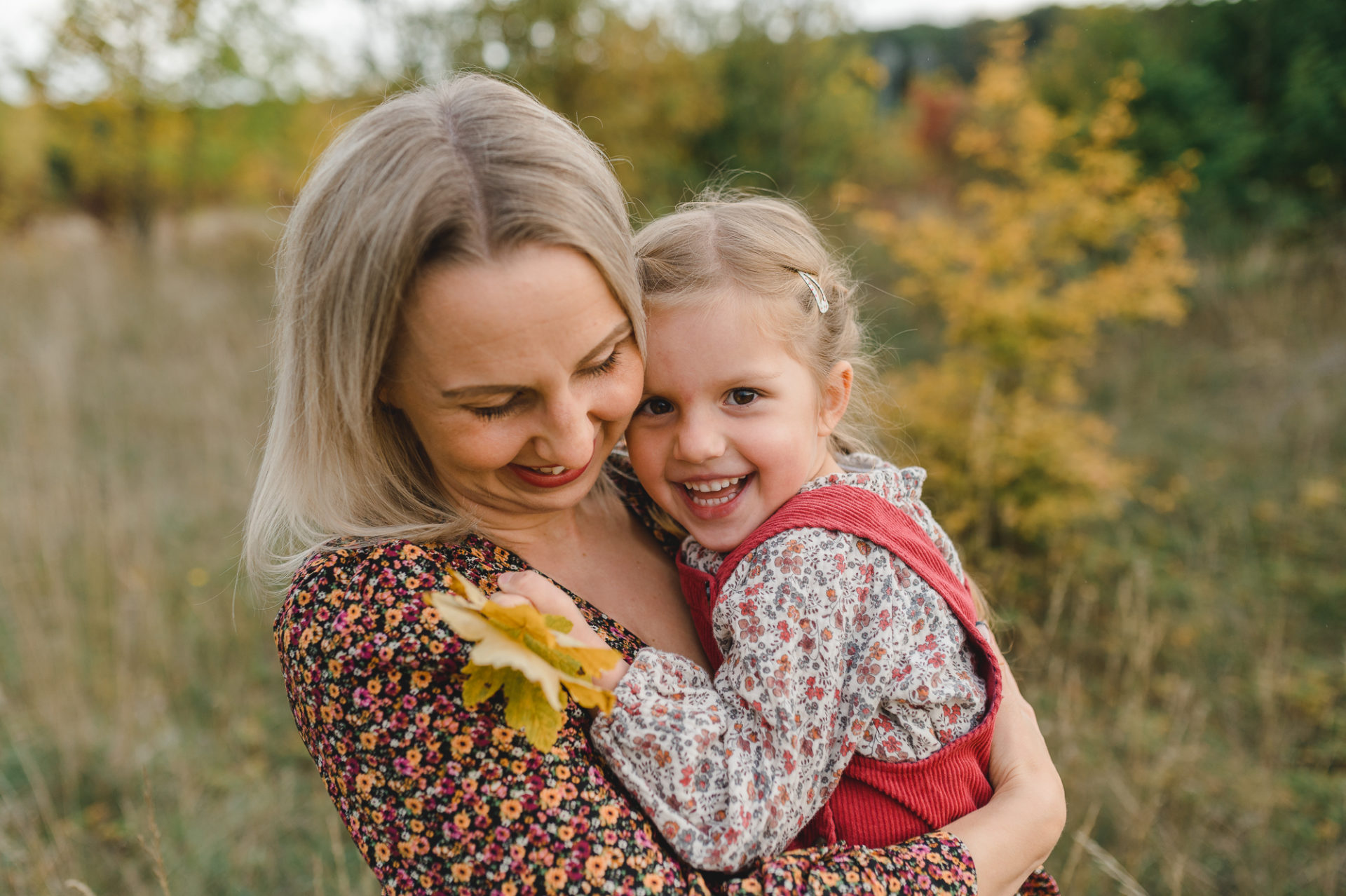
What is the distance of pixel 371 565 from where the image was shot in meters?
1.17

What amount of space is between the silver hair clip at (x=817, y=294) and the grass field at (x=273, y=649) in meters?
1.33

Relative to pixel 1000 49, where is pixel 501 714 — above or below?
below

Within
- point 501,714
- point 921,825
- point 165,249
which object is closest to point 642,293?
point 501,714

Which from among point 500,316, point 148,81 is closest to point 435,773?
point 500,316

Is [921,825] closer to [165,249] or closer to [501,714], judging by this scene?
[501,714]

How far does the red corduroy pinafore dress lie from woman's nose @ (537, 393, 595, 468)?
12.6 inches

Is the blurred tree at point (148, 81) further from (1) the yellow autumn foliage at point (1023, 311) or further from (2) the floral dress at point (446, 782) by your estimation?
(2) the floral dress at point (446, 782)

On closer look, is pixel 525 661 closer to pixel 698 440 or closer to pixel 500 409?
pixel 500 409

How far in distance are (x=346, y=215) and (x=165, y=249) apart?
11.5 meters

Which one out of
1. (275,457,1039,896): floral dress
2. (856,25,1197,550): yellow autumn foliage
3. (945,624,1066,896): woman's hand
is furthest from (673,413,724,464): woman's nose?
(856,25,1197,550): yellow autumn foliage

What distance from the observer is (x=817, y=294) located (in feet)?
5.31

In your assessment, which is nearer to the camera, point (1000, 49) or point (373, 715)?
point (373, 715)

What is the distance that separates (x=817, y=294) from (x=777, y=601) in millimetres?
628

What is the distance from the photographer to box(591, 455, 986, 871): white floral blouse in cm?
114
